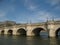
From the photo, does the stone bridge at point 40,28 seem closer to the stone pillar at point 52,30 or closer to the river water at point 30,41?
the stone pillar at point 52,30

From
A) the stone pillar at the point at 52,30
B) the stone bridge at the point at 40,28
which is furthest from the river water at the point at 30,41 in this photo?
the stone bridge at the point at 40,28

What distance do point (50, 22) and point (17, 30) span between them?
1943 centimetres

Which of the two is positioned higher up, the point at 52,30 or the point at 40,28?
the point at 40,28

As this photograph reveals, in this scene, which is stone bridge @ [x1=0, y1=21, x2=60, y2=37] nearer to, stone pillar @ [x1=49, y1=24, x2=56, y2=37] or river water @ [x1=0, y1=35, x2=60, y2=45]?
stone pillar @ [x1=49, y1=24, x2=56, y2=37]

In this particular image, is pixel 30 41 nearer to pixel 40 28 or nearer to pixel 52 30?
pixel 52 30

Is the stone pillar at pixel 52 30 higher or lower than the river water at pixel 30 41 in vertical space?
higher

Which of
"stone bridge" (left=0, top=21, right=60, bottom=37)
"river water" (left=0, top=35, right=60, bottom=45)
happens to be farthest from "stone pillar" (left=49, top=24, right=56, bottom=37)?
"river water" (left=0, top=35, right=60, bottom=45)

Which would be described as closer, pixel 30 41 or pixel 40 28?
pixel 30 41

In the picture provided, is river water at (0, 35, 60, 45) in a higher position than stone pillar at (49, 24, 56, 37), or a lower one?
lower

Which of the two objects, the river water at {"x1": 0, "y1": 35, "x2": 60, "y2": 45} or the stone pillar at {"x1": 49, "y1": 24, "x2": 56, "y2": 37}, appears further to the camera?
the stone pillar at {"x1": 49, "y1": 24, "x2": 56, "y2": 37}

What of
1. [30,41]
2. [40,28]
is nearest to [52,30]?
[40,28]

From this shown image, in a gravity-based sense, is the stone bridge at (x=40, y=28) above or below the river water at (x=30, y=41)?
above

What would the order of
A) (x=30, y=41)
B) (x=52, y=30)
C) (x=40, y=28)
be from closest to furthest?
1. (x=30, y=41)
2. (x=52, y=30)
3. (x=40, y=28)

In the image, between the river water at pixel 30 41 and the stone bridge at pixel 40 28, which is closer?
the river water at pixel 30 41
